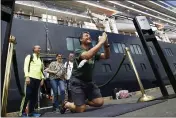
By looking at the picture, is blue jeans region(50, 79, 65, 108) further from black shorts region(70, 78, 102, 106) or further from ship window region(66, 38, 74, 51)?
ship window region(66, 38, 74, 51)

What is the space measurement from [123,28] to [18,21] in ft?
30.7

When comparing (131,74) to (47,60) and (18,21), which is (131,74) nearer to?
(47,60)

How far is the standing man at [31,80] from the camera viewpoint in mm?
3752

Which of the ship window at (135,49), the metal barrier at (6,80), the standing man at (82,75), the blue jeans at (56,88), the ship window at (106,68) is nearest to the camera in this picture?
the metal barrier at (6,80)

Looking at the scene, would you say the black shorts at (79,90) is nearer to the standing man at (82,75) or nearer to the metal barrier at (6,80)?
the standing man at (82,75)

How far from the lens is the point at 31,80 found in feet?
13.0

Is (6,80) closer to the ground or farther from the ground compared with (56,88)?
closer to the ground

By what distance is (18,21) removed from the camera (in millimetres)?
6375

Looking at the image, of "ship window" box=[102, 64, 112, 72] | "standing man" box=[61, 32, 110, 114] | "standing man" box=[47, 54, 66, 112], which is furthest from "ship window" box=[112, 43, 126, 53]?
"standing man" box=[61, 32, 110, 114]

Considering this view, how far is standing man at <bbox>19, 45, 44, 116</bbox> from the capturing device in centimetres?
375

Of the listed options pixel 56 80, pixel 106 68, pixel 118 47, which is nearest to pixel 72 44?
pixel 106 68

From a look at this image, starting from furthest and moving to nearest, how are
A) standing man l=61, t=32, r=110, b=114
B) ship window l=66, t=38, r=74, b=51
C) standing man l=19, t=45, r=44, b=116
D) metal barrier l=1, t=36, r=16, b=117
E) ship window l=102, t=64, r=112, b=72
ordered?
1. ship window l=102, t=64, r=112, b=72
2. ship window l=66, t=38, r=74, b=51
3. standing man l=19, t=45, r=44, b=116
4. standing man l=61, t=32, r=110, b=114
5. metal barrier l=1, t=36, r=16, b=117

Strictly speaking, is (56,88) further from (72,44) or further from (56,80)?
(72,44)

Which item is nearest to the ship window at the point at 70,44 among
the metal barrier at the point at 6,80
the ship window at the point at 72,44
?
the ship window at the point at 72,44
